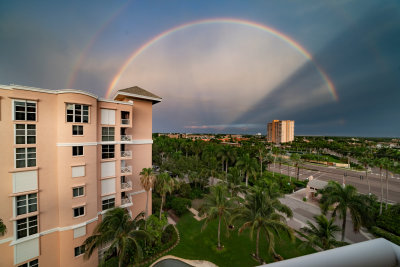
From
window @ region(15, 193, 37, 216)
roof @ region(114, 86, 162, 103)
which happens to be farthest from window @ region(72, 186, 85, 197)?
roof @ region(114, 86, 162, 103)

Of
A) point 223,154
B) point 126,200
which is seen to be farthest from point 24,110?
point 223,154

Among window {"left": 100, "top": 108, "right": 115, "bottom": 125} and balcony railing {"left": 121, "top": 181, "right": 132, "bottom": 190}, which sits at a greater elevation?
window {"left": 100, "top": 108, "right": 115, "bottom": 125}

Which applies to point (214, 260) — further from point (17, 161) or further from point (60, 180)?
point (17, 161)

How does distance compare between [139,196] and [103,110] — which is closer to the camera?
[103,110]

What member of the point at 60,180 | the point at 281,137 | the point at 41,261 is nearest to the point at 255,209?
the point at 60,180

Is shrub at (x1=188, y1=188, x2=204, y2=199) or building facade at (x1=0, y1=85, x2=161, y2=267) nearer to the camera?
building facade at (x1=0, y1=85, x2=161, y2=267)

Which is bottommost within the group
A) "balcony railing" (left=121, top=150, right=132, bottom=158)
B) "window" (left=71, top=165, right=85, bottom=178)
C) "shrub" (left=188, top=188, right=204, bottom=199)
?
"shrub" (left=188, top=188, right=204, bottom=199)

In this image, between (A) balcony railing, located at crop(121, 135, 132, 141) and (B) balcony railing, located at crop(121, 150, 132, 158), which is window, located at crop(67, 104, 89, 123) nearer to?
(A) balcony railing, located at crop(121, 135, 132, 141)
